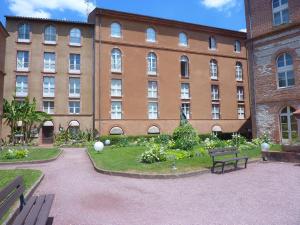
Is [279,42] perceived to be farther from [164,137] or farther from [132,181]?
[132,181]

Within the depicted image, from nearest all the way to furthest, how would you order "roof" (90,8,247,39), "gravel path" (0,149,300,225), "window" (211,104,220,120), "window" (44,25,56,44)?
"gravel path" (0,149,300,225), "window" (44,25,56,44), "roof" (90,8,247,39), "window" (211,104,220,120)

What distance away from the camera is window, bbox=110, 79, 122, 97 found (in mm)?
34031

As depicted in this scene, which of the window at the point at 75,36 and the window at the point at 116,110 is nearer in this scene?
the window at the point at 116,110

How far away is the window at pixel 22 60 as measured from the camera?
32656 millimetres

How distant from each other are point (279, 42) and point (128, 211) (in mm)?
21463

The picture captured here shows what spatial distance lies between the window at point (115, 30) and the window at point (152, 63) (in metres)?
4.66

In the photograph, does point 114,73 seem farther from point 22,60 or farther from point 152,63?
point 22,60

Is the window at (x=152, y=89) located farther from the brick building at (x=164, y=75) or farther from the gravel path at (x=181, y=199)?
the gravel path at (x=181, y=199)

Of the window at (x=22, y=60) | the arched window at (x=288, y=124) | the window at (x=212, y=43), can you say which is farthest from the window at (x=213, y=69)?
the window at (x=22, y=60)

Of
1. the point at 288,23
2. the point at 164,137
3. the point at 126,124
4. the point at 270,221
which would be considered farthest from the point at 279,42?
the point at 270,221

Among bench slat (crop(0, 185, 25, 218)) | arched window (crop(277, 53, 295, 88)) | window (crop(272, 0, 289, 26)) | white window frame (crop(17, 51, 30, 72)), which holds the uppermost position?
window (crop(272, 0, 289, 26))

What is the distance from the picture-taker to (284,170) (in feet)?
36.2

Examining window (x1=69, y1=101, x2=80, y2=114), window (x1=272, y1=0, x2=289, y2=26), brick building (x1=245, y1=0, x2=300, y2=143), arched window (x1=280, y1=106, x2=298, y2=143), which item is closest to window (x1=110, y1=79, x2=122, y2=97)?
window (x1=69, y1=101, x2=80, y2=114)

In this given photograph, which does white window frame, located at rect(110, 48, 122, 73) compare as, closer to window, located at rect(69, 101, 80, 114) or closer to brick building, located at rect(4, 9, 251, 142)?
brick building, located at rect(4, 9, 251, 142)
